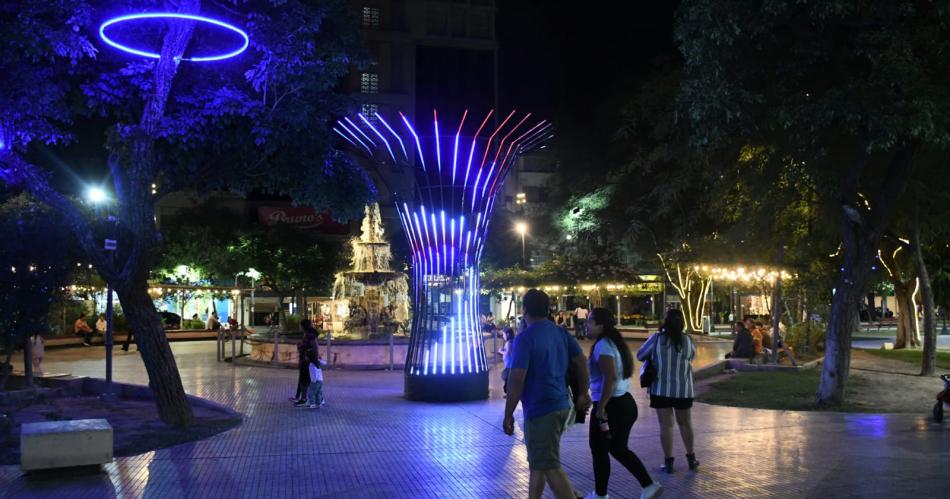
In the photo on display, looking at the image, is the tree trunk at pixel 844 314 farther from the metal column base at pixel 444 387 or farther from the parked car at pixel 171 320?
the parked car at pixel 171 320

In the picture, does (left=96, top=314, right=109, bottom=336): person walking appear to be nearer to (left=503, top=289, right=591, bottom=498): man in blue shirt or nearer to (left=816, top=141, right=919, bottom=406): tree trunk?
(left=816, top=141, right=919, bottom=406): tree trunk

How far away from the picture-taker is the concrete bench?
796 centimetres

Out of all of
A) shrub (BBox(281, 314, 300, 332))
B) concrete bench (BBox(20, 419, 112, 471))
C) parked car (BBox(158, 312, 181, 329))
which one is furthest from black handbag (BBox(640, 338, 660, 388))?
parked car (BBox(158, 312, 181, 329))

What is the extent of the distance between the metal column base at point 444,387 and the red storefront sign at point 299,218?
45.6 m

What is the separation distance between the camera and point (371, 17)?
194ft

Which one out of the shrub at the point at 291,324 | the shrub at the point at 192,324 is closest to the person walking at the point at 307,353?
the shrub at the point at 291,324

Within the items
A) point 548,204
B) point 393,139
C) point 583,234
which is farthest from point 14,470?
point 548,204

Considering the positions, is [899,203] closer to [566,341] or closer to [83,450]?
[566,341]

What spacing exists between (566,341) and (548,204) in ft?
113

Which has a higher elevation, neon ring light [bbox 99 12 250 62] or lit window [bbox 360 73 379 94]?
lit window [bbox 360 73 379 94]

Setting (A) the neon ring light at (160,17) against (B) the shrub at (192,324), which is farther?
(B) the shrub at (192,324)

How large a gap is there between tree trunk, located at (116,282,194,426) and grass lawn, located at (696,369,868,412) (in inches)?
335

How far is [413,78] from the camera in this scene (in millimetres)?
60250

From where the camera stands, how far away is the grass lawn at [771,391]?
13.0 meters
